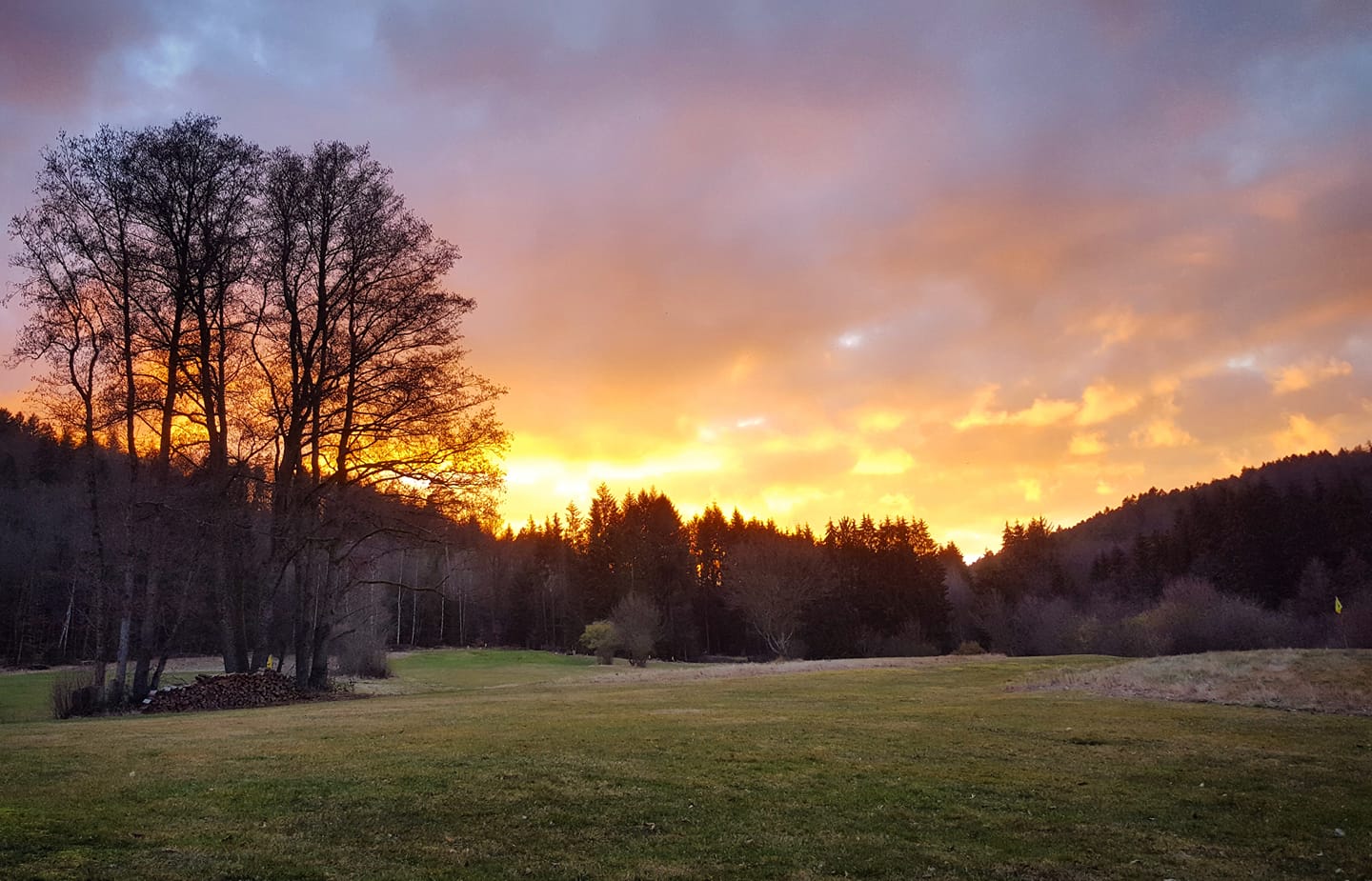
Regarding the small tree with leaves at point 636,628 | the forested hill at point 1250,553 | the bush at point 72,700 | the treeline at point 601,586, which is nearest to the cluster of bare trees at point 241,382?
the bush at point 72,700

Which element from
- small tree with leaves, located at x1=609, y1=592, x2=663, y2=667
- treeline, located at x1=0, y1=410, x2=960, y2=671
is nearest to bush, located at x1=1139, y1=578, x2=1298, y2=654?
treeline, located at x1=0, y1=410, x2=960, y2=671

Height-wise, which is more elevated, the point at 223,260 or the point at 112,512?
the point at 223,260

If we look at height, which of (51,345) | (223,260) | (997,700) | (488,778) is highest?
(223,260)

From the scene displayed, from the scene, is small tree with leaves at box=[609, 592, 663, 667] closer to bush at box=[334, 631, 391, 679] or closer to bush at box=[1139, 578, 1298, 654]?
bush at box=[334, 631, 391, 679]

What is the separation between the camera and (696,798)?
943 centimetres

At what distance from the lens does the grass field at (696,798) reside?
698 cm

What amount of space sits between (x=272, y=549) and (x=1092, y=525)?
14829 centimetres

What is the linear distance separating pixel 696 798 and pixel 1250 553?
8574cm

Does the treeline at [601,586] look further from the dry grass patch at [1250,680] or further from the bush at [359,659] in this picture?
the dry grass patch at [1250,680]

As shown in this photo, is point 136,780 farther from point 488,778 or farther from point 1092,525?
point 1092,525

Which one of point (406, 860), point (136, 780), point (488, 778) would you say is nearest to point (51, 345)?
point (136, 780)

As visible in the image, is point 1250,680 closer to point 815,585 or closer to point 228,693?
point 228,693

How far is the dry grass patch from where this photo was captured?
19.8 meters

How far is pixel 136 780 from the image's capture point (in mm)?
9945
